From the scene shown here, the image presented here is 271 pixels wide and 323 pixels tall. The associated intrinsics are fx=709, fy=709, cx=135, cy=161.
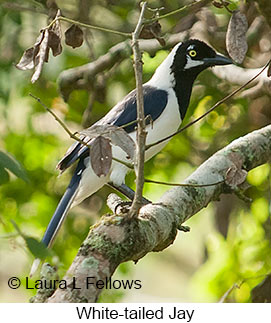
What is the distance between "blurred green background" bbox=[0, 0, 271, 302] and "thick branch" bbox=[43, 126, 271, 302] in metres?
0.93

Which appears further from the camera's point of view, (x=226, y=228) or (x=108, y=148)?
(x=226, y=228)

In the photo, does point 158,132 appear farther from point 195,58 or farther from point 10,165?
point 10,165

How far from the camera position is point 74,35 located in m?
2.45

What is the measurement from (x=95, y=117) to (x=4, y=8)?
89 cm

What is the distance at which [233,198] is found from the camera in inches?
178

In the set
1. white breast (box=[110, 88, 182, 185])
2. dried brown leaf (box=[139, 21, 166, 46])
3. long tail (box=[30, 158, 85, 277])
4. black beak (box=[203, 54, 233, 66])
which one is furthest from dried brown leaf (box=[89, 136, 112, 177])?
black beak (box=[203, 54, 233, 66])

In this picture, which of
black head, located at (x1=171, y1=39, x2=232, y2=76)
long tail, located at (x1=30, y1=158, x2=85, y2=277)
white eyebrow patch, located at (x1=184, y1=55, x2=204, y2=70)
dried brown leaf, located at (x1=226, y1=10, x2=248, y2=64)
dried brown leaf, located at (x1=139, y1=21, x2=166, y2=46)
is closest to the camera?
dried brown leaf, located at (x1=226, y1=10, x2=248, y2=64)

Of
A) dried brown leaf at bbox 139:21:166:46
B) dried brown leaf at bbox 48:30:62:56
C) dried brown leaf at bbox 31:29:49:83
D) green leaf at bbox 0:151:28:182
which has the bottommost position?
green leaf at bbox 0:151:28:182

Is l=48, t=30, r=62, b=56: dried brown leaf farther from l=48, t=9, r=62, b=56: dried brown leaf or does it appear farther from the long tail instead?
the long tail

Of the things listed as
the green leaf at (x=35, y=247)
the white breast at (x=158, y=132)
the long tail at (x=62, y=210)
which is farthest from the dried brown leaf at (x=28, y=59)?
the white breast at (x=158, y=132)

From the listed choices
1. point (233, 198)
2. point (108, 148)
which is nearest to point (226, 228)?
point (233, 198)

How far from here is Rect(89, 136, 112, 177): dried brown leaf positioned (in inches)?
A: 72.9

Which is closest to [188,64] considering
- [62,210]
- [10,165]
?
[62,210]
